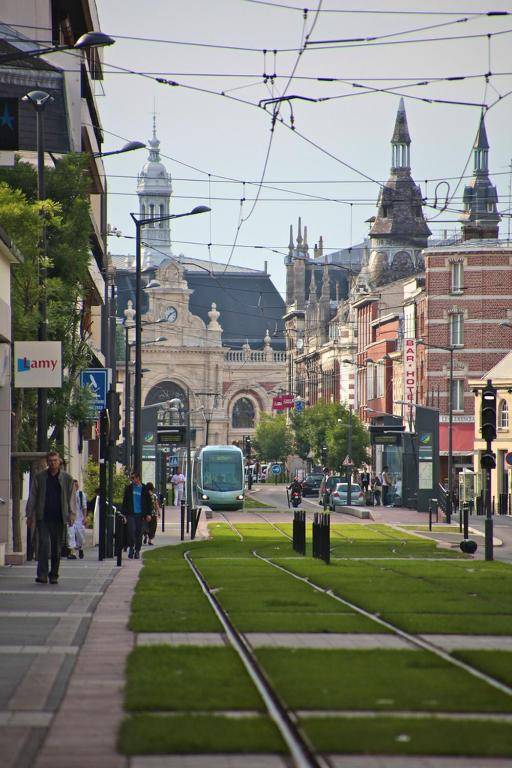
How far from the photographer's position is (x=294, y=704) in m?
9.16

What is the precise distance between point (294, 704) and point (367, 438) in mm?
93951

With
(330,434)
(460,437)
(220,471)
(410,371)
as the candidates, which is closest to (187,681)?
(220,471)

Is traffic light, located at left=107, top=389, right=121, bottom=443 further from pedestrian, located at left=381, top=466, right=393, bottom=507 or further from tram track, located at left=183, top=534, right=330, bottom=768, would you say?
pedestrian, located at left=381, top=466, right=393, bottom=507

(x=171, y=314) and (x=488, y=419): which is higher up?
(x=171, y=314)

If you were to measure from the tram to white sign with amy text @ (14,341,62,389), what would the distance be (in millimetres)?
Result: 45901

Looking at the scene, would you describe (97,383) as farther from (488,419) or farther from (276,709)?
(276,709)

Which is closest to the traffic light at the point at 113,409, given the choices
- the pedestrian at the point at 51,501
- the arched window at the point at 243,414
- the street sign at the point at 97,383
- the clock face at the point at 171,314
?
the street sign at the point at 97,383

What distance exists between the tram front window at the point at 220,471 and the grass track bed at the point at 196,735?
209 ft

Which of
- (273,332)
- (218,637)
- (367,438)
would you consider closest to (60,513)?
(218,637)

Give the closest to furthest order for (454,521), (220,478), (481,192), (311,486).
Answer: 1. (454,521)
2. (220,478)
3. (311,486)
4. (481,192)

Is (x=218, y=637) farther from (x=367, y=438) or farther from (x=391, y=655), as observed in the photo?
(x=367, y=438)

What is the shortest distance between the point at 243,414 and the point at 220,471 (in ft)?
303

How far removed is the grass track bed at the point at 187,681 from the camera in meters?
9.16

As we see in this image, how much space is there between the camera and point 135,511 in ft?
101
